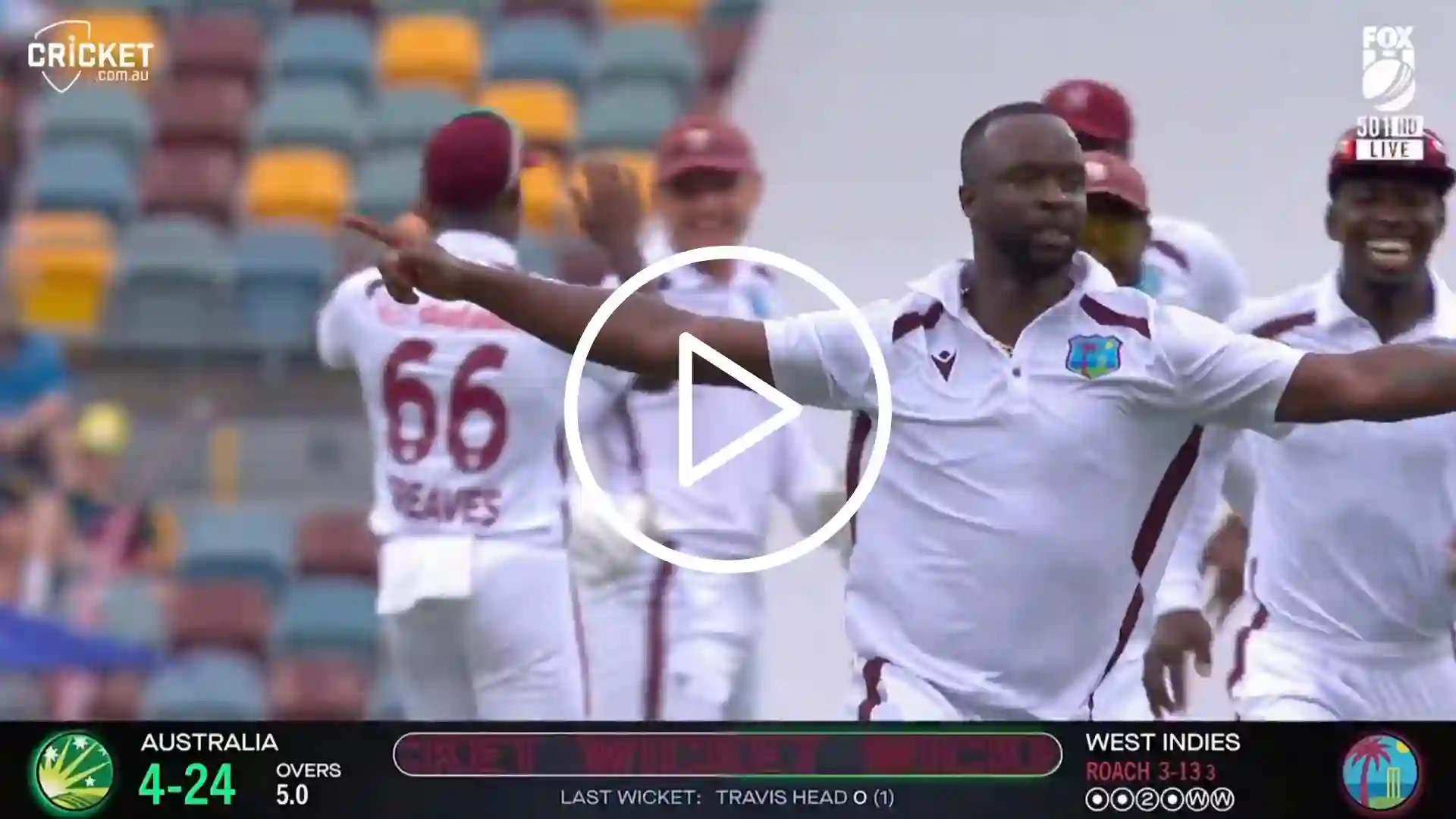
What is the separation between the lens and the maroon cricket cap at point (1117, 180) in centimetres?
285

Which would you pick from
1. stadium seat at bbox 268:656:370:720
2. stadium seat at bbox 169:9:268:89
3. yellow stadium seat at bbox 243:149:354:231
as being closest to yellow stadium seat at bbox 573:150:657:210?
yellow stadium seat at bbox 243:149:354:231

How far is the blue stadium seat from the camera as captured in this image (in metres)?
Result: 3.09

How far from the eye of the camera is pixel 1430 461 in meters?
2.90

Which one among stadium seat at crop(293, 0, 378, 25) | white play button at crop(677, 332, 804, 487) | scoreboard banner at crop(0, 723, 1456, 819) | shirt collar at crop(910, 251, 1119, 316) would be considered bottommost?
scoreboard banner at crop(0, 723, 1456, 819)

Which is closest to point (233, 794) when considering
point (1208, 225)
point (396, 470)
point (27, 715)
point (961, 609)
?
point (27, 715)

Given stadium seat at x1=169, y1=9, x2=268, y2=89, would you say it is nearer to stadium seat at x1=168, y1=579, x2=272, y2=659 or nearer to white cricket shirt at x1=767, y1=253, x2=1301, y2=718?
stadium seat at x1=168, y1=579, x2=272, y2=659

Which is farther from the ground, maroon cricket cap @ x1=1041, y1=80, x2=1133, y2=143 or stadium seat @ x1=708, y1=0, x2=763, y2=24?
stadium seat @ x1=708, y1=0, x2=763, y2=24

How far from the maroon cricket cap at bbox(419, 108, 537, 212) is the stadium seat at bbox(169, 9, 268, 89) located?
0.68ft

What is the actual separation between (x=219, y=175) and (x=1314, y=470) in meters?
1.24

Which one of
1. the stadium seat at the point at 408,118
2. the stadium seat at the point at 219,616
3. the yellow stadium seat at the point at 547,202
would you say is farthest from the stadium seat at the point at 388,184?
the stadium seat at the point at 219,616

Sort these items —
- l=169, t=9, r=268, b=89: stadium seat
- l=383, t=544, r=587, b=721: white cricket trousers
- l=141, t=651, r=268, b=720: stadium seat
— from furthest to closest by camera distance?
l=383, t=544, r=587, b=721: white cricket trousers → l=169, t=9, r=268, b=89: stadium seat → l=141, t=651, r=268, b=720: stadium seat

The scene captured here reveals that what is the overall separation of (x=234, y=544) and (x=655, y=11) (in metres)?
0.75

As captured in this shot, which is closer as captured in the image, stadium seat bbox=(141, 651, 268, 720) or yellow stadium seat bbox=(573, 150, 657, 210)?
stadium seat bbox=(141, 651, 268, 720)

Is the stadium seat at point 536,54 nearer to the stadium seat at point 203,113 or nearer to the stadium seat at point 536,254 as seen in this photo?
the stadium seat at point 536,254
